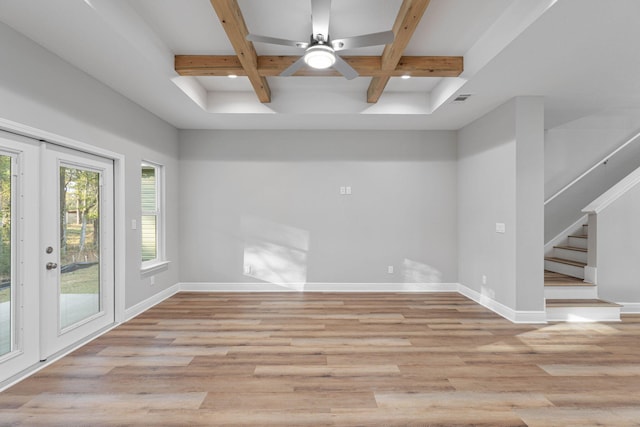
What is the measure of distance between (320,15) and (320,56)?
1.03 feet

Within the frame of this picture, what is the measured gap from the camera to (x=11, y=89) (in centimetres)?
245

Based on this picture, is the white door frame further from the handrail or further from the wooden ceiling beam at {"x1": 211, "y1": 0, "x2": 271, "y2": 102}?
the handrail

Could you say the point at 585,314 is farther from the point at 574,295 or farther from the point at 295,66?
the point at 295,66

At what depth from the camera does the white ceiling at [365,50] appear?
239 cm

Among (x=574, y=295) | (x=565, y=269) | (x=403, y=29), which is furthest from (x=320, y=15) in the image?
(x=565, y=269)

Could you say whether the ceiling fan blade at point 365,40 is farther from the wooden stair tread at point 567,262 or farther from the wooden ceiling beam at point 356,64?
the wooden stair tread at point 567,262

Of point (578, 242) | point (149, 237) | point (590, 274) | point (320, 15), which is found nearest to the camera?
point (320, 15)

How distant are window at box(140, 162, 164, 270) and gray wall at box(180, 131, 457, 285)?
0.49 meters

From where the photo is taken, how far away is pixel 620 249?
166 inches

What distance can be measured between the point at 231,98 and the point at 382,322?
11.4 feet

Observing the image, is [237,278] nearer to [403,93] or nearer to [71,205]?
[71,205]

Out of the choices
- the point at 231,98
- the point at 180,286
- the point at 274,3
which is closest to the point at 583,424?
the point at 274,3

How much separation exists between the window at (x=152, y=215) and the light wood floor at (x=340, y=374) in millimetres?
1103

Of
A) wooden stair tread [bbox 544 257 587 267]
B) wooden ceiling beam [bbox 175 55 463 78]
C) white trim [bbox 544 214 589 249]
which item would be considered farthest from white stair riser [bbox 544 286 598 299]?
wooden ceiling beam [bbox 175 55 463 78]
